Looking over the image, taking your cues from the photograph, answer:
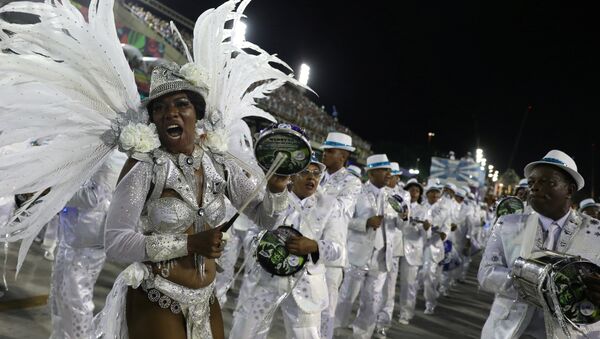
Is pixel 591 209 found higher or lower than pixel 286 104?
lower

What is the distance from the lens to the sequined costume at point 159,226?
2.50 m

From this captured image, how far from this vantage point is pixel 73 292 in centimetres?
462

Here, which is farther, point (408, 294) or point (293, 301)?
point (408, 294)

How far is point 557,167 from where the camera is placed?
3746 millimetres

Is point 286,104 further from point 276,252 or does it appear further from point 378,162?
point 276,252

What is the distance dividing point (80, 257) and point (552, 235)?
387cm

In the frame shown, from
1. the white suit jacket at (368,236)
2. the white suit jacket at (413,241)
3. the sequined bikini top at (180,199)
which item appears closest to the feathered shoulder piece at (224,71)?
the sequined bikini top at (180,199)

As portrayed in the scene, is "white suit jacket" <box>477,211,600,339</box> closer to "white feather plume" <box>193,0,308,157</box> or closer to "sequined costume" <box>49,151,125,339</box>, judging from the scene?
"white feather plume" <box>193,0,308,157</box>

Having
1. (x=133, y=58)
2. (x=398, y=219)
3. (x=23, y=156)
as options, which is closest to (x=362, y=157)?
(x=133, y=58)

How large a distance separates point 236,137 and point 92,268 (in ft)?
7.75

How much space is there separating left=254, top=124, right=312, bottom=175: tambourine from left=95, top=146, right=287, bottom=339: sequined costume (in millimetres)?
259

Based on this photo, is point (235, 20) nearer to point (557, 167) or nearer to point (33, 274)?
point (557, 167)

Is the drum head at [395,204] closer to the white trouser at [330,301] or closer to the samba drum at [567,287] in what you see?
the white trouser at [330,301]

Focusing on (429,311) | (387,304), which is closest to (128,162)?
(387,304)
